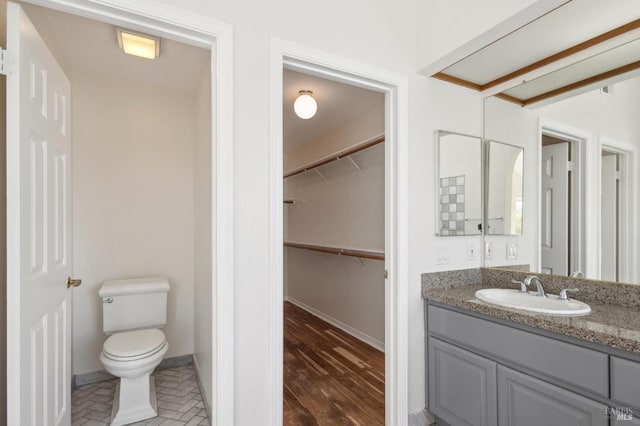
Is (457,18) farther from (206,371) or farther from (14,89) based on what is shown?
(206,371)

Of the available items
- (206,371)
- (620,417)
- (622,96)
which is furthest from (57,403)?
(622,96)

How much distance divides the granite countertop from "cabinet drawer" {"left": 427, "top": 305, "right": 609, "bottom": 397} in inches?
2.3

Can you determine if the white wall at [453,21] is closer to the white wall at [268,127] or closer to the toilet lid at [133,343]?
the white wall at [268,127]

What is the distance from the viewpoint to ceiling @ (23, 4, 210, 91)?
1764mm

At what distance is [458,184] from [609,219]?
0.75 meters

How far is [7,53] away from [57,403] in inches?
59.2

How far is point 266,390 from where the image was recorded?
1.45m

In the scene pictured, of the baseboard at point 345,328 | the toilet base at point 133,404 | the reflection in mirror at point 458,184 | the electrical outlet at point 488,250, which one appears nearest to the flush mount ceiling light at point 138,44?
the reflection in mirror at point 458,184

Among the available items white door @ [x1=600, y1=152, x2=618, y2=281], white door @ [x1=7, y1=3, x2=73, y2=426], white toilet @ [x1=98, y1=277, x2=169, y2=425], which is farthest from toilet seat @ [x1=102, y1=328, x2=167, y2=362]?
white door @ [x1=600, y1=152, x2=618, y2=281]

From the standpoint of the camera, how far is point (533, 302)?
175 cm

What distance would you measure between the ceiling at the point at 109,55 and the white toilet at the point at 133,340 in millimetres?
1579

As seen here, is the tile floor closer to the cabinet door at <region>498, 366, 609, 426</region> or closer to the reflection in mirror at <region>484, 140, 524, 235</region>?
the cabinet door at <region>498, 366, 609, 426</region>

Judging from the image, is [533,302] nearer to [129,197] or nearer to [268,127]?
[268,127]

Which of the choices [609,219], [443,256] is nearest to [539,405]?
[443,256]
